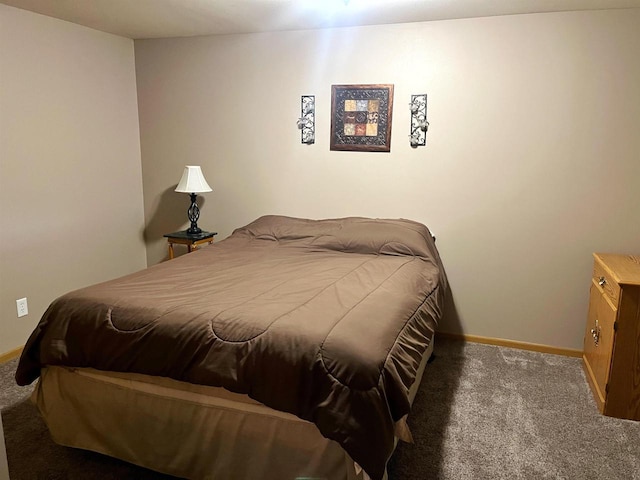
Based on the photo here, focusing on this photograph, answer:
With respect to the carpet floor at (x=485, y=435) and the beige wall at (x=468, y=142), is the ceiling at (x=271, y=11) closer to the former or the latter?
Result: the beige wall at (x=468, y=142)

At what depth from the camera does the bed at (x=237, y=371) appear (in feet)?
5.38

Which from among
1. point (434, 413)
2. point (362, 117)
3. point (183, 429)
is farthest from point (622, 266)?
point (183, 429)

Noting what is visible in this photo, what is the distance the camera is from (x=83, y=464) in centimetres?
210

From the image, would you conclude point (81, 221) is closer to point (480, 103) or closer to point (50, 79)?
point (50, 79)

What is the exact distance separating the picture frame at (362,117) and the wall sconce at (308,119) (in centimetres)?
15

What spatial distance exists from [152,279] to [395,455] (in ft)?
4.56

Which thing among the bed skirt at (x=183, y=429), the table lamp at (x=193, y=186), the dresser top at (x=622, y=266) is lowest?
the bed skirt at (x=183, y=429)

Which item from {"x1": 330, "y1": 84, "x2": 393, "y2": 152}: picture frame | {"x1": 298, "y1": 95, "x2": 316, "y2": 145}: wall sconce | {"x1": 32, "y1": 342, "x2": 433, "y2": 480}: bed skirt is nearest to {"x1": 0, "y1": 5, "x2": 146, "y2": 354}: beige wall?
{"x1": 32, "y1": 342, "x2": 433, "y2": 480}: bed skirt

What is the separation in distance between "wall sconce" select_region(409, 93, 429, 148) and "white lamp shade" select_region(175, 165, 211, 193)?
154 centimetres

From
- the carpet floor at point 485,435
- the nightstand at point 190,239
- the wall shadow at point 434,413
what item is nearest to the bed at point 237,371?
the carpet floor at point 485,435

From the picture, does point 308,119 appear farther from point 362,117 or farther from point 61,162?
point 61,162

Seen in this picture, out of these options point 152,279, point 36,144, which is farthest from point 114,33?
point 152,279

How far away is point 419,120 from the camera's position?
330cm

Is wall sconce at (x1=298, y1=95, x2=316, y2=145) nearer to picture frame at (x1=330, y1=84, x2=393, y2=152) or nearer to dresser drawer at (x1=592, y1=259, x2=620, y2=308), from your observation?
picture frame at (x1=330, y1=84, x2=393, y2=152)
